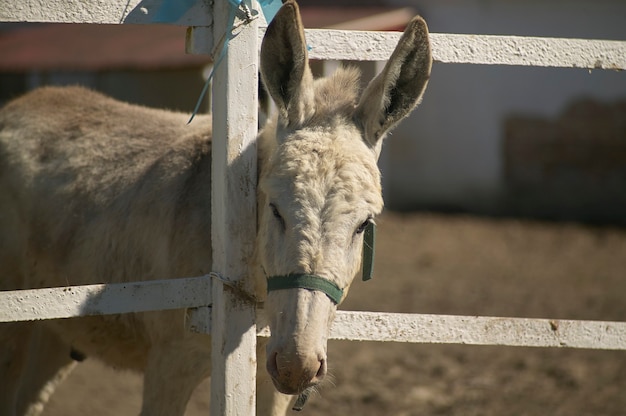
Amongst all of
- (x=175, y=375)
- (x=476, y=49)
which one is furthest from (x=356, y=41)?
(x=175, y=375)

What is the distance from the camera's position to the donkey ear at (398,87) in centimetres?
249

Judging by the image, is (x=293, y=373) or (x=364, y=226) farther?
(x=364, y=226)

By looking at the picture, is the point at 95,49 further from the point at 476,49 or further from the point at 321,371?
the point at 321,371

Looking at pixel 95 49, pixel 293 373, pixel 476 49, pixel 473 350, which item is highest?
pixel 95 49

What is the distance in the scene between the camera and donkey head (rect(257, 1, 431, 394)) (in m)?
2.37

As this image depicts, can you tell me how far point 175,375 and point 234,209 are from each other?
3.05 ft

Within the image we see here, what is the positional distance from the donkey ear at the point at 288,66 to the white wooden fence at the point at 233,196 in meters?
0.06

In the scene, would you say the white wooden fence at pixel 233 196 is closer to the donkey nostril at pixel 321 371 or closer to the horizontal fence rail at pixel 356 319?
the horizontal fence rail at pixel 356 319

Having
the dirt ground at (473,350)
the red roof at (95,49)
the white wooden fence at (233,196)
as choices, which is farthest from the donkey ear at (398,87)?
the red roof at (95,49)

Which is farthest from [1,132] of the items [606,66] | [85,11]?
[606,66]

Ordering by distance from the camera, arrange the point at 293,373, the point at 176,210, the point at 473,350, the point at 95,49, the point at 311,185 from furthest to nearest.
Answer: the point at 95,49, the point at 473,350, the point at 176,210, the point at 311,185, the point at 293,373

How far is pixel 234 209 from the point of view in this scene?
2.54m

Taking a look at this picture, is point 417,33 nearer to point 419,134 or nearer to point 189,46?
point 189,46

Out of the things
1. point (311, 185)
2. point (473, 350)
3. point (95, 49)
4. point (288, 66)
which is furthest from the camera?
point (95, 49)
